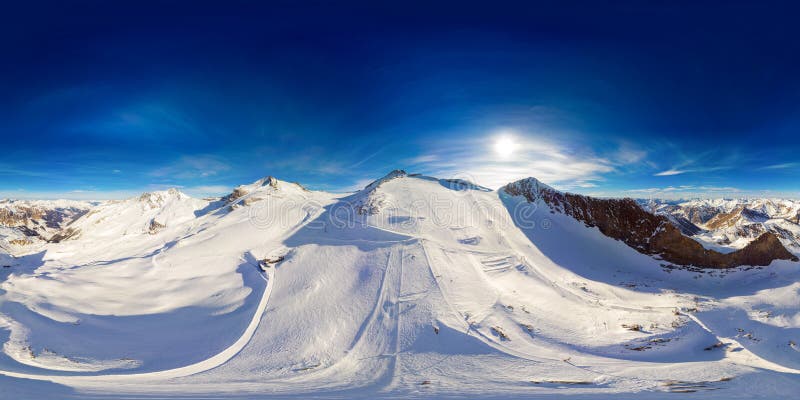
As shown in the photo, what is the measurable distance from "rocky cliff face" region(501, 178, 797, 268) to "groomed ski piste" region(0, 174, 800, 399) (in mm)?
1682

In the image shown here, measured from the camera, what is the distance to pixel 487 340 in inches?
634

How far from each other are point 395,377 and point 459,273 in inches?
512

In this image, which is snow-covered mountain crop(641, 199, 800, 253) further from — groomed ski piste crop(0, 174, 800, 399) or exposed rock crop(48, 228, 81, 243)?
exposed rock crop(48, 228, 81, 243)

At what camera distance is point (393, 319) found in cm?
1845

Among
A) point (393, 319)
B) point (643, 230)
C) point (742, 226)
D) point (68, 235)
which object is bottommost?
point (393, 319)

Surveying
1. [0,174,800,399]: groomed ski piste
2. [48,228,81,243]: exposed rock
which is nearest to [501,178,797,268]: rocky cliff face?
[0,174,800,399]: groomed ski piste

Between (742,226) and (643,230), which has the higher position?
(742,226)

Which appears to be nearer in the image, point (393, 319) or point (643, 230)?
point (393, 319)

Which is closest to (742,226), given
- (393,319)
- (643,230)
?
(643,230)

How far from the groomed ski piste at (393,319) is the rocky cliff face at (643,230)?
1682mm

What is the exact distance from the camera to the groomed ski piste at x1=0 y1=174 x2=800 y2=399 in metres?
11.8

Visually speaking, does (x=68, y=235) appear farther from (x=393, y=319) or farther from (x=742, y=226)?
(x=742, y=226)

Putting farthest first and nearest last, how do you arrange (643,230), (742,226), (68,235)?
(68,235), (742,226), (643,230)

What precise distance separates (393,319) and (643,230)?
3647 cm
